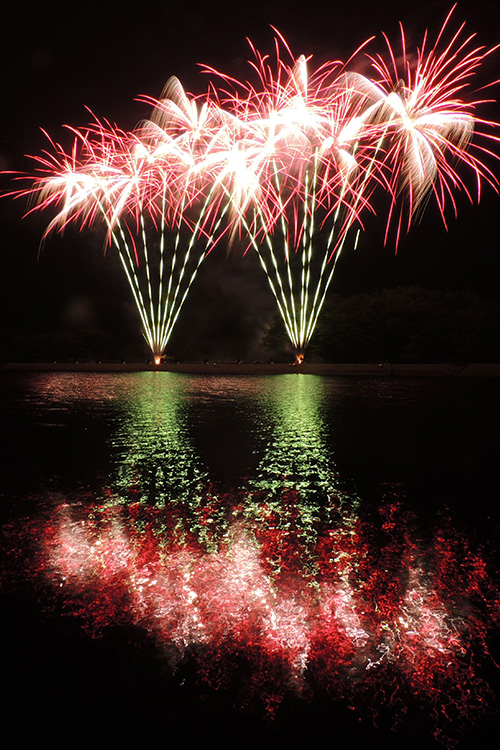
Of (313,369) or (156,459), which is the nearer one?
(156,459)

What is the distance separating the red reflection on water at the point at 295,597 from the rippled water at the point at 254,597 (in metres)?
0.01

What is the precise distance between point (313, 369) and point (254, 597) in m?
30.4

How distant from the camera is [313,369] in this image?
3259cm

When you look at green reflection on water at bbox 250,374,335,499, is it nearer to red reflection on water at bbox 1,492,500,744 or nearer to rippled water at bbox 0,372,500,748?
rippled water at bbox 0,372,500,748

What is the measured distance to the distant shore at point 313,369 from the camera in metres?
28.5

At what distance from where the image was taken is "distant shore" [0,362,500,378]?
93.6 feet

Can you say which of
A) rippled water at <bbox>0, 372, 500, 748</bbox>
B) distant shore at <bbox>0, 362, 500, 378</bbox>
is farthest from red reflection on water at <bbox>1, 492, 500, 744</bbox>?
distant shore at <bbox>0, 362, 500, 378</bbox>

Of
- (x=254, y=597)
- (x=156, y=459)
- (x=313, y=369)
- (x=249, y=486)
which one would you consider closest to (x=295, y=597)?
(x=254, y=597)

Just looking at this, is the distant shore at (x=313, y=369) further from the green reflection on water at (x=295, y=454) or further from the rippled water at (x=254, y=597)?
the rippled water at (x=254, y=597)

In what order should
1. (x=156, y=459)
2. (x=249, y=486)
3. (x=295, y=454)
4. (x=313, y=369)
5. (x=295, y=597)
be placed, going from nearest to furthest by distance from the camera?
(x=295, y=597) → (x=249, y=486) → (x=156, y=459) → (x=295, y=454) → (x=313, y=369)

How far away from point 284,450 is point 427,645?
14.8 ft

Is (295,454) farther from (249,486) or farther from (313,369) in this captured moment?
(313,369)

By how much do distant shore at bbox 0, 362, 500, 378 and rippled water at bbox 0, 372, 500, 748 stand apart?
79.0ft

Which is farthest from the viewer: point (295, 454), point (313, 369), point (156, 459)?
point (313, 369)
